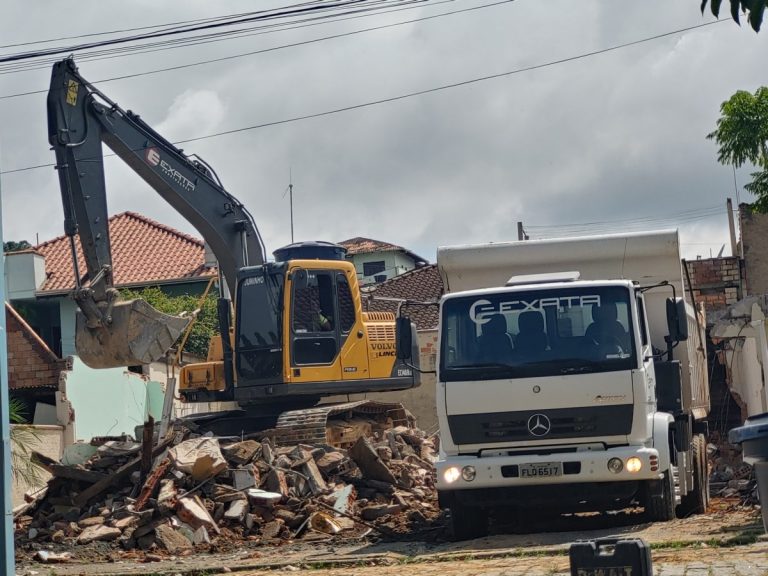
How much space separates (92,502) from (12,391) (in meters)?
16.8

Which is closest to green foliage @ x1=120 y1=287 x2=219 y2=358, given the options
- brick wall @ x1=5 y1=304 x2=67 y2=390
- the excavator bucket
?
brick wall @ x1=5 y1=304 x2=67 y2=390

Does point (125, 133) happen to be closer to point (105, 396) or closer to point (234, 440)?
point (234, 440)

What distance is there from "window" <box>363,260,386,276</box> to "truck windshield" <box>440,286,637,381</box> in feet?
162

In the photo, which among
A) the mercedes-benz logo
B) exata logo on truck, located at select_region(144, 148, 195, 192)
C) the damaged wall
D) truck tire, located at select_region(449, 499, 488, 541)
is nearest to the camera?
the mercedes-benz logo

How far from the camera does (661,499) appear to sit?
11875mm

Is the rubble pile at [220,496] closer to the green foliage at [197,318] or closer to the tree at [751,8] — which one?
the tree at [751,8]

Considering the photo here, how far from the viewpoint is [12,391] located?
3195 cm

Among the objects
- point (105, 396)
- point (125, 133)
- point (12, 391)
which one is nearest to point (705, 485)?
point (125, 133)

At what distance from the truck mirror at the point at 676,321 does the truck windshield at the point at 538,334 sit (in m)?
0.49

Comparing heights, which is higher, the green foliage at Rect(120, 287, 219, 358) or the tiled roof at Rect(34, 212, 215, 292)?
the tiled roof at Rect(34, 212, 215, 292)

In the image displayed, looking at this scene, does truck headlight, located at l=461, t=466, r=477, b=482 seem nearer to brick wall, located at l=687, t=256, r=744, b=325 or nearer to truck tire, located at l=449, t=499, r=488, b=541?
truck tire, located at l=449, t=499, r=488, b=541

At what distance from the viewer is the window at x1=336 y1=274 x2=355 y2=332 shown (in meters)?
18.9

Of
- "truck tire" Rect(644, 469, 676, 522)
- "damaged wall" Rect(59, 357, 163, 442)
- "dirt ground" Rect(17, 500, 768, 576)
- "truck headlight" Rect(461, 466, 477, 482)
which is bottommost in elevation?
"dirt ground" Rect(17, 500, 768, 576)

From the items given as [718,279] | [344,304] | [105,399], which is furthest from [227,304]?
[718,279]
